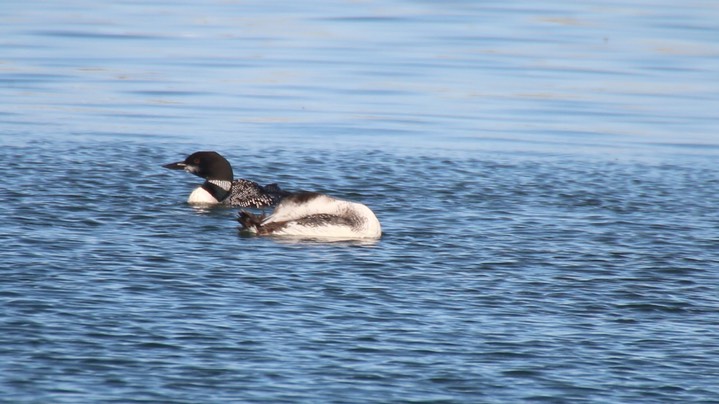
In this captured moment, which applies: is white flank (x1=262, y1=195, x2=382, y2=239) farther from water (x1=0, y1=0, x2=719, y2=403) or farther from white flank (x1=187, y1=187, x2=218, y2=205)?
white flank (x1=187, y1=187, x2=218, y2=205)

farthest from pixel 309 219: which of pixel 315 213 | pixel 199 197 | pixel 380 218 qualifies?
pixel 199 197

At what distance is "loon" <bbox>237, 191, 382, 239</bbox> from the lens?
13.7 metres

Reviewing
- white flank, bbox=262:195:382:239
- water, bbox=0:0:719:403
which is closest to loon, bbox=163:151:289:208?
water, bbox=0:0:719:403

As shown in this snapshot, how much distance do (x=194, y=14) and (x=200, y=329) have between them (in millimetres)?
29804

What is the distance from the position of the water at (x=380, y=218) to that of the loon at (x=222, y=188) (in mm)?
308

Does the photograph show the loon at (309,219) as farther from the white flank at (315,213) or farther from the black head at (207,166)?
the black head at (207,166)

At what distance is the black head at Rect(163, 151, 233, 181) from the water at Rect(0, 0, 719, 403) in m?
0.31

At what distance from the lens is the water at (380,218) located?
894cm

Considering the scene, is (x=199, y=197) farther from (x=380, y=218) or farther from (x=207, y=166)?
(x=380, y=218)

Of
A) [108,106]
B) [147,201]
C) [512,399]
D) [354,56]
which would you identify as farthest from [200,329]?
[354,56]

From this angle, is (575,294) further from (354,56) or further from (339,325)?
(354,56)

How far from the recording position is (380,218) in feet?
48.7

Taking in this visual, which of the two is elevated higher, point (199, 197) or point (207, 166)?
point (207, 166)

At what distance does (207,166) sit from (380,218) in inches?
110
